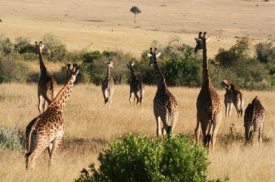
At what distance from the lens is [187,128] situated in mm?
15359

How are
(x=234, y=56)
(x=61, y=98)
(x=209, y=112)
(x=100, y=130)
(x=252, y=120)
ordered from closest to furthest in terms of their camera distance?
(x=61, y=98), (x=209, y=112), (x=252, y=120), (x=100, y=130), (x=234, y=56)

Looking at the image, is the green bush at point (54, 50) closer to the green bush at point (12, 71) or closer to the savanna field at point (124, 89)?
the savanna field at point (124, 89)

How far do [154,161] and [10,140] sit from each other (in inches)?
242

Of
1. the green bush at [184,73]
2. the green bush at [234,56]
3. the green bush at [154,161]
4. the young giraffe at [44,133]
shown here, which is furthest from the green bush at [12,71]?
the green bush at [154,161]

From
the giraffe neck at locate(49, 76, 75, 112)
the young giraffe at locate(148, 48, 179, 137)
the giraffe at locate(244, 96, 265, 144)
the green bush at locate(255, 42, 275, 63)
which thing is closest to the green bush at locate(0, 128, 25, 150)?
the giraffe neck at locate(49, 76, 75, 112)

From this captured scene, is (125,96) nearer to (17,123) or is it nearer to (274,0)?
(17,123)

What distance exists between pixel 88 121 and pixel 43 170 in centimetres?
689

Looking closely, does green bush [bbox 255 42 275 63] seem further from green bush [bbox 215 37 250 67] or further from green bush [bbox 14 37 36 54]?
green bush [bbox 14 37 36 54]

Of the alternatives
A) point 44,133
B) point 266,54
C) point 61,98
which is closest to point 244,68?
point 266,54

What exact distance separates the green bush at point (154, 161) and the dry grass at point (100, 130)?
2031 millimetres

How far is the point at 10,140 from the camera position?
11.7 metres

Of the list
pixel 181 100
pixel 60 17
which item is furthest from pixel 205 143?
pixel 60 17

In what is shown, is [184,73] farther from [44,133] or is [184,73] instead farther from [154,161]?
[154,161]

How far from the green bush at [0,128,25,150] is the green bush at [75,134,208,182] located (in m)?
5.18
